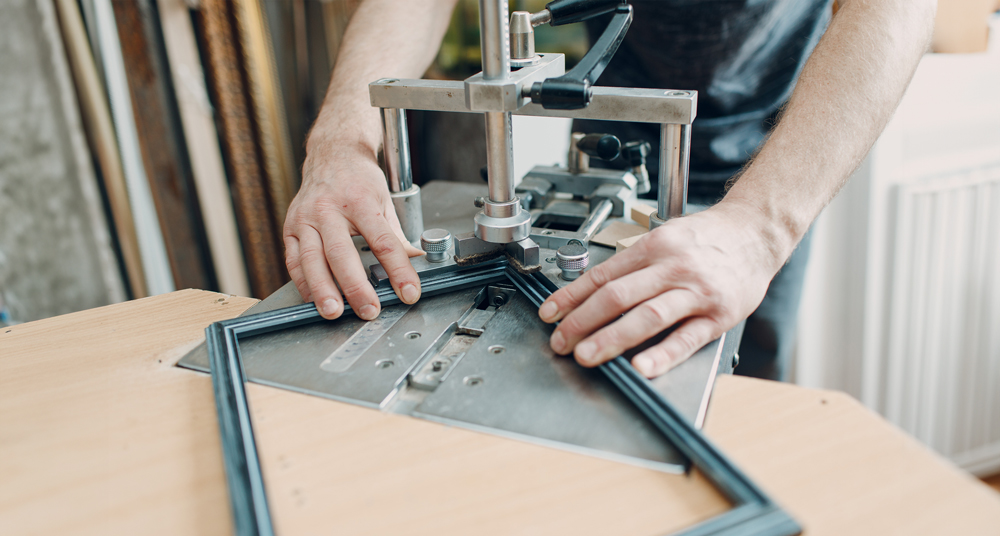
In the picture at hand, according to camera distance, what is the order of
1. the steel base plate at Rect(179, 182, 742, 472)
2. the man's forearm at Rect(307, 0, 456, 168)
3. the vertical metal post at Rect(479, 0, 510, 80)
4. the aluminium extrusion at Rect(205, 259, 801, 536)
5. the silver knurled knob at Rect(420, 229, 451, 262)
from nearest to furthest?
1. the aluminium extrusion at Rect(205, 259, 801, 536)
2. the steel base plate at Rect(179, 182, 742, 472)
3. the vertical metal post at Rect(479, 0, 510, 80)
4. the silver knurled knob at Rect(420, 229, 451, 262)
5. the man's forearm at Rect(307, 0, 456, 168)

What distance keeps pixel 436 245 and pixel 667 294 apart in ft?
1.12

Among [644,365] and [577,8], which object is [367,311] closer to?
[644,365]

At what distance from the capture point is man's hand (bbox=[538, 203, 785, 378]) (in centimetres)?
64

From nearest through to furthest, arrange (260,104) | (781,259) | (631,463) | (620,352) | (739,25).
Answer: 1. (631,463)
2. (620,352)
3. (781,259)
4. (739,25)
5. (260,104)

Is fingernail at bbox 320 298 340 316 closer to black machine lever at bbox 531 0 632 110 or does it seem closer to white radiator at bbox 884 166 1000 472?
black machine lever at bbox 531 0 632 110

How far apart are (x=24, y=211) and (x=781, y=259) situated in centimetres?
176

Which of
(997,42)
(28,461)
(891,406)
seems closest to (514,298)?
(28,461)

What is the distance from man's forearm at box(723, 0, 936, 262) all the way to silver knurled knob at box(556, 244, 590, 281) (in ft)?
0.60

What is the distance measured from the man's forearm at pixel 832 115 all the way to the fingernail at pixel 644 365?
0.23 m

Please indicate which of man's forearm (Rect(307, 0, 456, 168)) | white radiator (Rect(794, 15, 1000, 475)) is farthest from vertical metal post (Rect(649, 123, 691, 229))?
Answer: white radiator (Rect(794, 15, 1000, 475))

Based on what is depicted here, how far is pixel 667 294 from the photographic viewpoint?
66cm

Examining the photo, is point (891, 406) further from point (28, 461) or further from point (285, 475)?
point (28, 461)

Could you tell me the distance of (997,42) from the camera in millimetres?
1686

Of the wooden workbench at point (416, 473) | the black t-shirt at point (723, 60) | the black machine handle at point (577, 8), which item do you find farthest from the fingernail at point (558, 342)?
the black t-shirt at point (723, 60)
